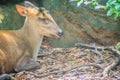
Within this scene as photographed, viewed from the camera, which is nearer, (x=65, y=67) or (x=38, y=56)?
(x=65, y=67)

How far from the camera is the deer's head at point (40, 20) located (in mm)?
6949

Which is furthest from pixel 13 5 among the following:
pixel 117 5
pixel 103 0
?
pixel 117 5

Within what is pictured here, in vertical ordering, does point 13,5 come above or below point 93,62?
above

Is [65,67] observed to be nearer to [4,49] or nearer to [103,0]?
[4,49]

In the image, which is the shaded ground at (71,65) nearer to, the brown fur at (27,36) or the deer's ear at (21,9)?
the brown fur at (27,36)

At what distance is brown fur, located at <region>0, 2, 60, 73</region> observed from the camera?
6570mm

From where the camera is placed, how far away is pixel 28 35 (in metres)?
6.98

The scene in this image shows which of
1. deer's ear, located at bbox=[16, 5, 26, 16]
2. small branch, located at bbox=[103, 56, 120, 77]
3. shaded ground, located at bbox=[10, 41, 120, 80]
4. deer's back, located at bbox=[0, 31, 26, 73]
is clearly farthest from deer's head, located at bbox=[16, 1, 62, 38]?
small branch, located at bbox=[103, 56, 120, 77]

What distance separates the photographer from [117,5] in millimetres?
5000

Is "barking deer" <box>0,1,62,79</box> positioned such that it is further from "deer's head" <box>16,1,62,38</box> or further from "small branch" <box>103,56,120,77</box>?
"small branch" <box>103,56,120,77</box>

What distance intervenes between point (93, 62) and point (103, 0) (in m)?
1.77

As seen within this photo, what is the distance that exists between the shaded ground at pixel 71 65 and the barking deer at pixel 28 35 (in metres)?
0.30

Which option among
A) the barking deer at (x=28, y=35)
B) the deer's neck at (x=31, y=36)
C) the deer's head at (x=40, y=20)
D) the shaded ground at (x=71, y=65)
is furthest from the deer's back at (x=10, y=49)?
the deer's head at (x=40, y=20)

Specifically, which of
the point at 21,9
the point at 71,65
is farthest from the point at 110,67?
the point at 21,9
